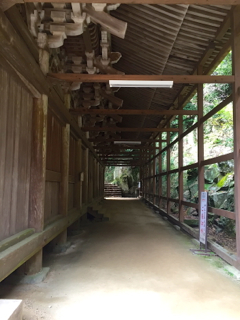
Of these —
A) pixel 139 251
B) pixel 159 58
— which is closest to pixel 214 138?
pixel 159 58

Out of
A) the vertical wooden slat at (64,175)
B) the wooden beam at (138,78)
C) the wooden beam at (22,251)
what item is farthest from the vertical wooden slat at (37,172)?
the vertical wooden slat at (64,175)

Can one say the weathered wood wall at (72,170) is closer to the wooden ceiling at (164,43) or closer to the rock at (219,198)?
the wooden ceiling at (164,43)

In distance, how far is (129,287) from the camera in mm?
3225

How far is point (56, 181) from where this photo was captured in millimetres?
4953

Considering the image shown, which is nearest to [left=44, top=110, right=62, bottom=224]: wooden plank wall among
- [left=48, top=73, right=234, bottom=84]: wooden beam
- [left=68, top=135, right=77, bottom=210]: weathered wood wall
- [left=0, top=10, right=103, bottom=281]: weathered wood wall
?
[left=0, top=10, right=103, bottom=281]: weathered wood wall

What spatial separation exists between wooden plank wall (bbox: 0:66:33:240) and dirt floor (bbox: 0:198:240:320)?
2.97ft

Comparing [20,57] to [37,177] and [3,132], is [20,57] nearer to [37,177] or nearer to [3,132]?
[3,132]

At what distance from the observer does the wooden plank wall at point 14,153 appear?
271 centimetres

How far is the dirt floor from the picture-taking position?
2.61 meters

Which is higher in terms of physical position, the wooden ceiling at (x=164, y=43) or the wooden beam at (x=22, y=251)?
the wooden ceiling at (x=164, y=43)

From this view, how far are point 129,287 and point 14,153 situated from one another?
2.20 m

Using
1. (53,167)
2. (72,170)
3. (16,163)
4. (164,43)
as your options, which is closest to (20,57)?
(16,163)

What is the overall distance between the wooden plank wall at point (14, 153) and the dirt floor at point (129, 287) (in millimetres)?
905

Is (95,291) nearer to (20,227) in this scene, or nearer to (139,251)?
(20,227)
